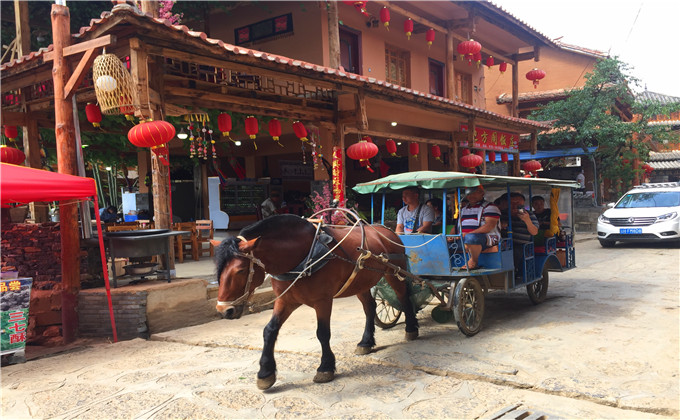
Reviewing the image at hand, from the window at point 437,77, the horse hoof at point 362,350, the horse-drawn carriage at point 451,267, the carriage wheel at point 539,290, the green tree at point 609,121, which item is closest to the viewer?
the horse hoof at point 362,350

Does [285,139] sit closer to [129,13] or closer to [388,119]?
[388,119]

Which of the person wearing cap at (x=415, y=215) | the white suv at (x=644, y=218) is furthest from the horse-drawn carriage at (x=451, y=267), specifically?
the white suv at (x=644, y=218)

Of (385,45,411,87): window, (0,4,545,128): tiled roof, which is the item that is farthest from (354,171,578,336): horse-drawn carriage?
(385,45,411,87): window

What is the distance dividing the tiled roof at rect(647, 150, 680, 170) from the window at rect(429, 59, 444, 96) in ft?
60.2

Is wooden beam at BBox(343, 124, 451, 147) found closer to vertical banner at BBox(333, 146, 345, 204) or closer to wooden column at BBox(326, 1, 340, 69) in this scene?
vertical banner at BBox(333, 146, 345, 204)

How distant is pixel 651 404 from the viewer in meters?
3.65

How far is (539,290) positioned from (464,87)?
12677 mm

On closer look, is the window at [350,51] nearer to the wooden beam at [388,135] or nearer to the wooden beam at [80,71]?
the wooden beam at [388,135]

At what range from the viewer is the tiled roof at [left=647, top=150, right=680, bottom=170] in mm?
27781

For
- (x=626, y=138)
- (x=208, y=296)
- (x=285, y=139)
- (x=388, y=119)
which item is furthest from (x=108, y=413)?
(x=626, y=138)

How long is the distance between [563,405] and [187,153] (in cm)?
1374

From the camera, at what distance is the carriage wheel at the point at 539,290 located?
23.5 ft

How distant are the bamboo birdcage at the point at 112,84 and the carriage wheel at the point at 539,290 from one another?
6321mm

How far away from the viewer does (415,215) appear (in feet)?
21.2
